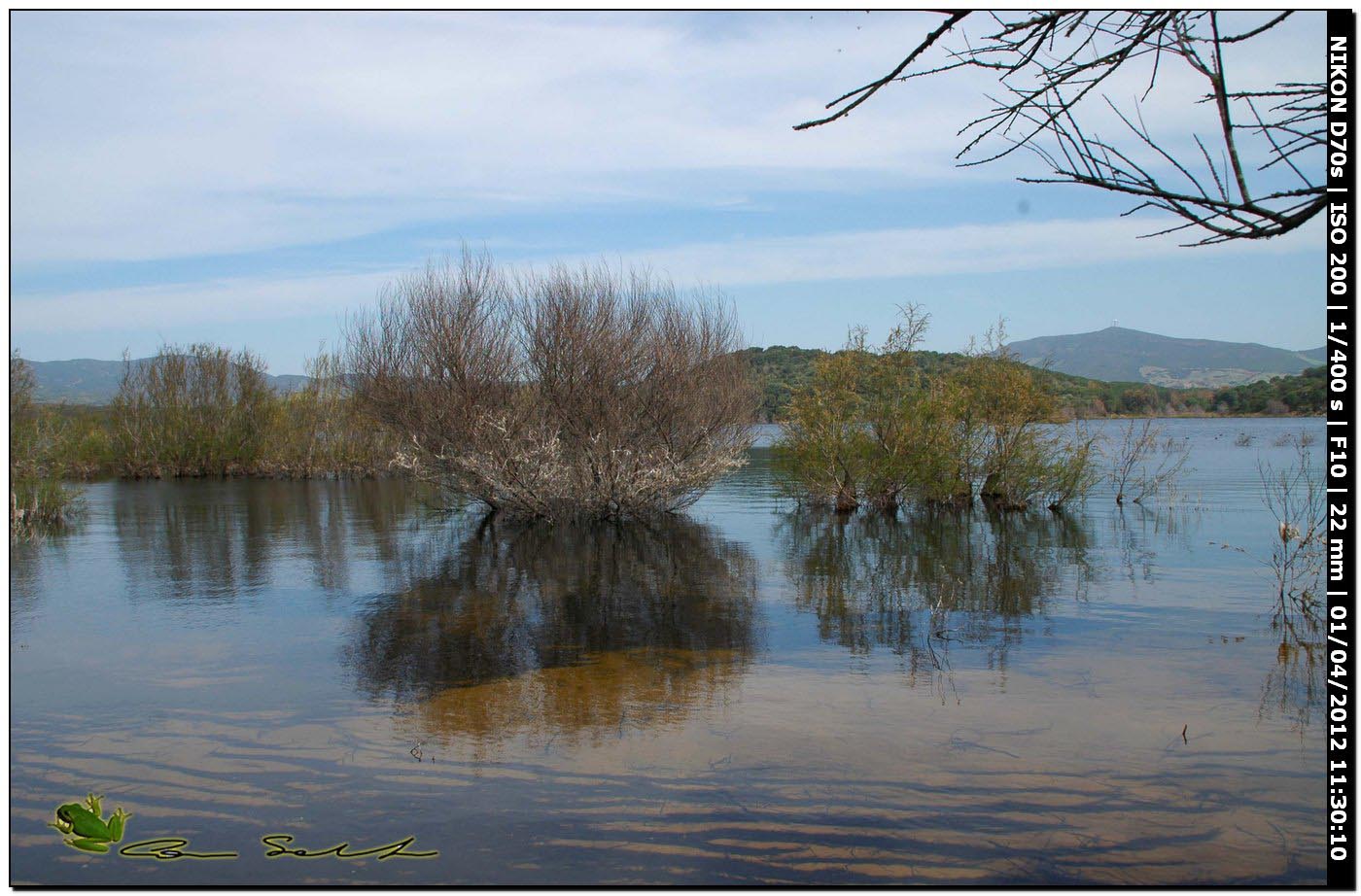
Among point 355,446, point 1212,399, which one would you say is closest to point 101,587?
point 355,446

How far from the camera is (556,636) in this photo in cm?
1023

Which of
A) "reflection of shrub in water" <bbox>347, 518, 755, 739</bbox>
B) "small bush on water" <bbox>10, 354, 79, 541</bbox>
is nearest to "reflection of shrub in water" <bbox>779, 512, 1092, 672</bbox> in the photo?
"reflection of shrub in water" <bbox>347, 518, 755, 739</bbox>

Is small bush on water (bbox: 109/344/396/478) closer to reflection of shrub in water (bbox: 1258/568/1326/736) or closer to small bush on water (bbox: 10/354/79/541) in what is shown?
small bush on water (bbox: 10/354/79/541)

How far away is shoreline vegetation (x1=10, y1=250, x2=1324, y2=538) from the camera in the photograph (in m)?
19.7

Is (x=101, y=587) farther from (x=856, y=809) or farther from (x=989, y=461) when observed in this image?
(x=989, y=461)

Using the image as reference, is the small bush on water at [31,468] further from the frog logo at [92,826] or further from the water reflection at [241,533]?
the frog logo at [92,826]

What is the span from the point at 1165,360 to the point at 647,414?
229ft

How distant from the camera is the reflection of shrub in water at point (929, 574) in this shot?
10148 millimetres

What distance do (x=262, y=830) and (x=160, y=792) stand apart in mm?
1040

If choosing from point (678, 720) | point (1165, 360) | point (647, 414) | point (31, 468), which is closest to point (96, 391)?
point (31, 468)
